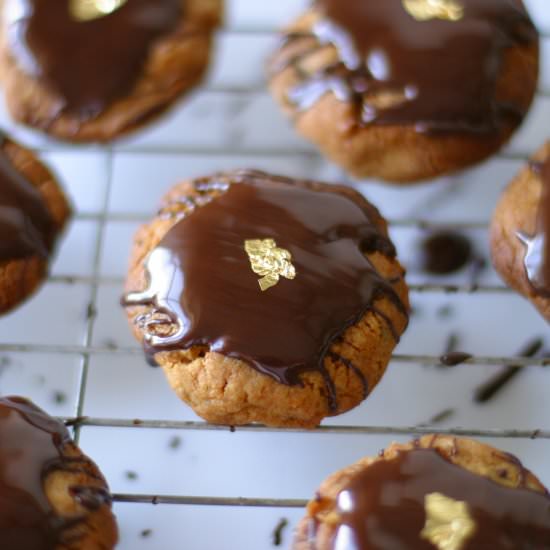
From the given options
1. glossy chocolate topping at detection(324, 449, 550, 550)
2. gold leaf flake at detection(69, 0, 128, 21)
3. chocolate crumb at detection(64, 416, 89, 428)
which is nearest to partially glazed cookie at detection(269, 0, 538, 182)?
gold leaf flake at detection(69, 0, 128, 21)

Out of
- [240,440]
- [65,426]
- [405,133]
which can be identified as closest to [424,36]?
[405,133]

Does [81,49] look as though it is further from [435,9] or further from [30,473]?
[30,473]

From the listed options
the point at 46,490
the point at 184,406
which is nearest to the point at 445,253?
the point at 184,406

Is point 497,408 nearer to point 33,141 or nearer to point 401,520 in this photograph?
point 401,520

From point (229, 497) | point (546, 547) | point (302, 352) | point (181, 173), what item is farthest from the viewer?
point (181, 173)

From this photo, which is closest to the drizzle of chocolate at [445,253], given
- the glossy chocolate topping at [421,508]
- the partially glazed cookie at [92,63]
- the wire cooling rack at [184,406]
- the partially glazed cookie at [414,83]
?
the wire cooling rack at [184,406]

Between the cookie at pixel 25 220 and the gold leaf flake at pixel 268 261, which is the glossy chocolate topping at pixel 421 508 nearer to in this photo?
the gold leaf flake at pixel 268 261

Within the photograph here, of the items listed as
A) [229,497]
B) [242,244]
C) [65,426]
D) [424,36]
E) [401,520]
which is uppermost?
[424,36]
